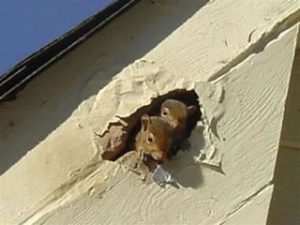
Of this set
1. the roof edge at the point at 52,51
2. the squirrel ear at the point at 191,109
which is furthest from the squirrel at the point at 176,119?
the roof edge at the point at 52,51

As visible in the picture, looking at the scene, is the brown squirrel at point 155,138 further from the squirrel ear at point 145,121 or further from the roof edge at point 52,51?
the roof edge at point 52,51

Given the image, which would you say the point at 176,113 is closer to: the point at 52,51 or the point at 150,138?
→ the point at 150,138

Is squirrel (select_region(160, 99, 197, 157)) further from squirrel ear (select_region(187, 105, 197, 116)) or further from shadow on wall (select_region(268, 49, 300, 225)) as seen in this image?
shadow on wall (select_region(268, 49, 300, 225))

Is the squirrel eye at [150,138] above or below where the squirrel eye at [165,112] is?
below

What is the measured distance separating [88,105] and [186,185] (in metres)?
0.17

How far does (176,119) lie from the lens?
1559 millimetres

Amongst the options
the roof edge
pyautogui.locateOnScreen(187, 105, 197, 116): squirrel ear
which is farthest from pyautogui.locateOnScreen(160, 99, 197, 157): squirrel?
the roof edge

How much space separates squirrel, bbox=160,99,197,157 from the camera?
1556 mm

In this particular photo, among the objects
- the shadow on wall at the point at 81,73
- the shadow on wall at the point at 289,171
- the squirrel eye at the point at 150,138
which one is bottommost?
the shadow on wall at the point at 289,171

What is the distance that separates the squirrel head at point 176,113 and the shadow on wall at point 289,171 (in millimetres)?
185

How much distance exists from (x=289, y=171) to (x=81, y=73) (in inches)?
13.4

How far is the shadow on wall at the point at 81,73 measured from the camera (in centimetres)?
157

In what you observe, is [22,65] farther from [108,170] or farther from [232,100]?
[232,100]

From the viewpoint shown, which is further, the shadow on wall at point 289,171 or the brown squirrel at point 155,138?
the shadow on wall at point 289,171
